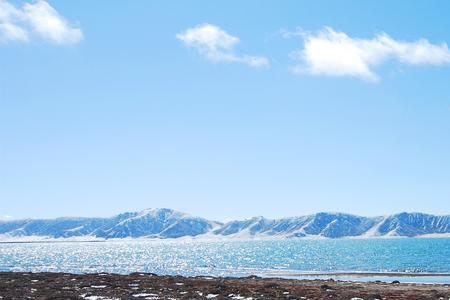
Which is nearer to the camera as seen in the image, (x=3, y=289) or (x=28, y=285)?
(x=3, y=289)

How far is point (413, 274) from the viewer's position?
95.5 m

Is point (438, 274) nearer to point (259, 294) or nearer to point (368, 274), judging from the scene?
point (368, 274)

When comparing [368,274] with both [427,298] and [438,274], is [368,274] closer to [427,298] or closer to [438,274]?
[438,274]

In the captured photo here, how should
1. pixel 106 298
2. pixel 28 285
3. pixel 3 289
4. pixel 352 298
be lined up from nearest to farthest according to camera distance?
1. pixel 106 298
2. pixel 352 298
3. pixel 3 289
4. pixel 28 285

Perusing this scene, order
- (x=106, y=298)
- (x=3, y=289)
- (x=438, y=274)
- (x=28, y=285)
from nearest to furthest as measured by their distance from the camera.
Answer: (x=106, y=298)
(x=3, y=289)
(x=28, y=285)
(x=438, y=274)

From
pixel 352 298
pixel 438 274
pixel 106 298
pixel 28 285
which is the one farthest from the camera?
pixel 438 274

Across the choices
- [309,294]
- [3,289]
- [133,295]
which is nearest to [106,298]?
[133,295]

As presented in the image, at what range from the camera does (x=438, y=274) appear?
308 feet

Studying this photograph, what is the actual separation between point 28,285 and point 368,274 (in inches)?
2630

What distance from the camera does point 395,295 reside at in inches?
1789

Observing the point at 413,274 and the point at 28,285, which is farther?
the point at 413,274

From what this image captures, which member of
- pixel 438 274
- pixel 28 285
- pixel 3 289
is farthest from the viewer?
pixel 438 274

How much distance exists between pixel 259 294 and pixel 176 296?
23.4 feet

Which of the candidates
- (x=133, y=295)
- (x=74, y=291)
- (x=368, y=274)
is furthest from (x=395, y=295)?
(x=368, y=274)
